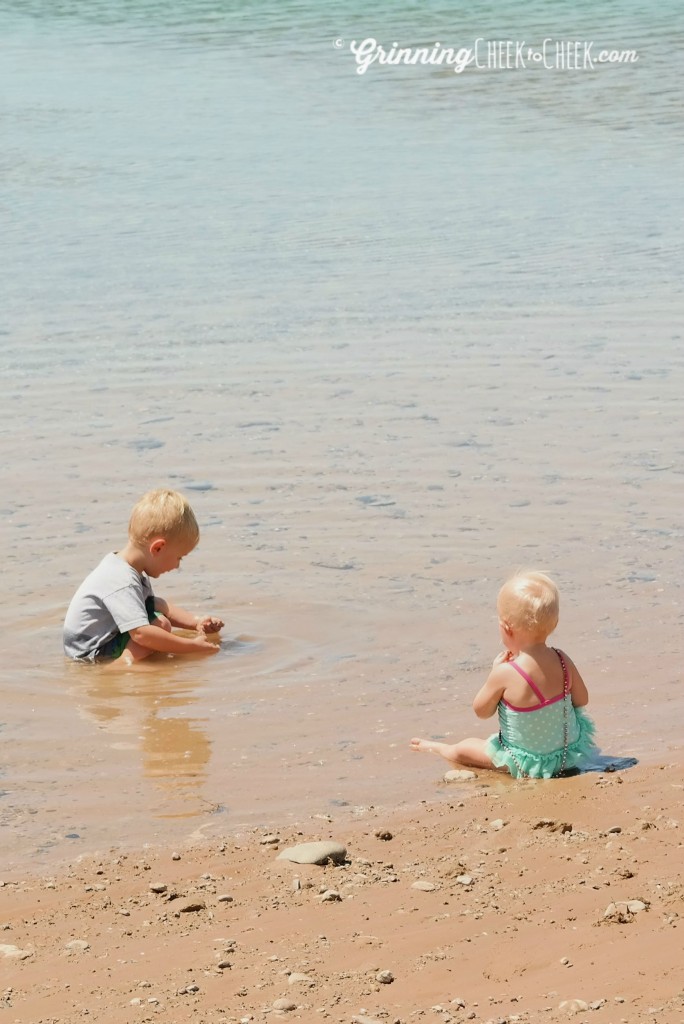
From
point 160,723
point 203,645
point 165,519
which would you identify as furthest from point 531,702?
point 165,519

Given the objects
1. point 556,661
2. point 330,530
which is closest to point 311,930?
point 556,661

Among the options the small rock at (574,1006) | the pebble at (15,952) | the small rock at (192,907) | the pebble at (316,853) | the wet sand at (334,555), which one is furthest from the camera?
the wet sand at (334,555)

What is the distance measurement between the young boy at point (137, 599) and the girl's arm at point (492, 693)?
158 cm

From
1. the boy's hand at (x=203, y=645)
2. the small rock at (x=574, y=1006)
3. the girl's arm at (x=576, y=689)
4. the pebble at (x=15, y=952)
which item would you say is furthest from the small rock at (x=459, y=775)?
the small rock at (x=574, y=1006)

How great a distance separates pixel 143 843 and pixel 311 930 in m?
1.07

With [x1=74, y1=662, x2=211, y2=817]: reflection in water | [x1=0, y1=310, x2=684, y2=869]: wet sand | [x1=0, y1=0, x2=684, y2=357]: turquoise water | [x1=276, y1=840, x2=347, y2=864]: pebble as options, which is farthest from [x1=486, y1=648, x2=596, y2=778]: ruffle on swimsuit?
[x1=0, y1=0, x2=684, y2=357]: turquoise water

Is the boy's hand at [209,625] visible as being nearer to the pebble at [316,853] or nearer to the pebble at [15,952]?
the pebble at [316,853]

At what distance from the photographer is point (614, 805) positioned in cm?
490

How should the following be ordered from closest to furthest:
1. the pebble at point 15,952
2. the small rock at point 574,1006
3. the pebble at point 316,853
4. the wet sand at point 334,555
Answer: the small rock at point 574,1006 → the pebble at point 15,952 → the pebble at point 316,853 → the wet sand at point 334,555

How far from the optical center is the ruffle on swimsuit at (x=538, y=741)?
17.6 ft

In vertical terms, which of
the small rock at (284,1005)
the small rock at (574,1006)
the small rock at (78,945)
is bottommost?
the small rock at (78,945)

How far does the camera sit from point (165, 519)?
672cm

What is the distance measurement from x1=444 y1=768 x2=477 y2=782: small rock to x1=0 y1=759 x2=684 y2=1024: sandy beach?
0.22m

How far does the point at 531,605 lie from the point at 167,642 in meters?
1.90
